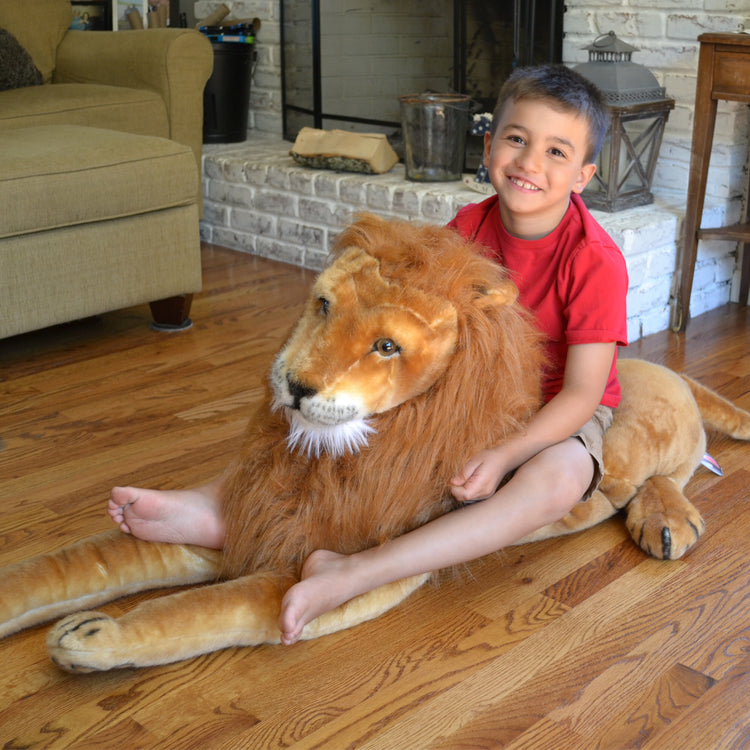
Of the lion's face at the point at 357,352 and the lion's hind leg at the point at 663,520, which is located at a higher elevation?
the lion's face at the point at 357,352

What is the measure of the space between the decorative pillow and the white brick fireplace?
0.58m

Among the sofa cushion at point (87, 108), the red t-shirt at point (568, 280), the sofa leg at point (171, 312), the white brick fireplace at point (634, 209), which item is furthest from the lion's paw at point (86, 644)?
the sofa cushion at point (87, 108)

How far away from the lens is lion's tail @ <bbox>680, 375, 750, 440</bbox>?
5.20 ft

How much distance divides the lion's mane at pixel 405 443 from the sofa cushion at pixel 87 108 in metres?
1.61

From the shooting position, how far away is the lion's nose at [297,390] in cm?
98

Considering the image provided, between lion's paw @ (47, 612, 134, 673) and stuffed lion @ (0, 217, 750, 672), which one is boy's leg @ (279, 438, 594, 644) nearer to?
stuffed lion @ (0, 217, 750, 672)

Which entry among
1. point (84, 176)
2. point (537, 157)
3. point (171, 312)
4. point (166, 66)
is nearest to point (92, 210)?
point (84, 176)

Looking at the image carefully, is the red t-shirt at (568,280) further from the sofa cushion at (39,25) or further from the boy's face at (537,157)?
the sofa cushion at (39,25)

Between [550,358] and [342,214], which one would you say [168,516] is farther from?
[342,214]

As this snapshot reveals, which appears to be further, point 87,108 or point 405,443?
point 87,108

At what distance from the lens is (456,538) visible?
42.8 inches

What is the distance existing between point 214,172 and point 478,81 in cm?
89

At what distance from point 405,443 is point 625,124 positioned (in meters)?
1.38

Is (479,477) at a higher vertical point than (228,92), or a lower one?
lower
